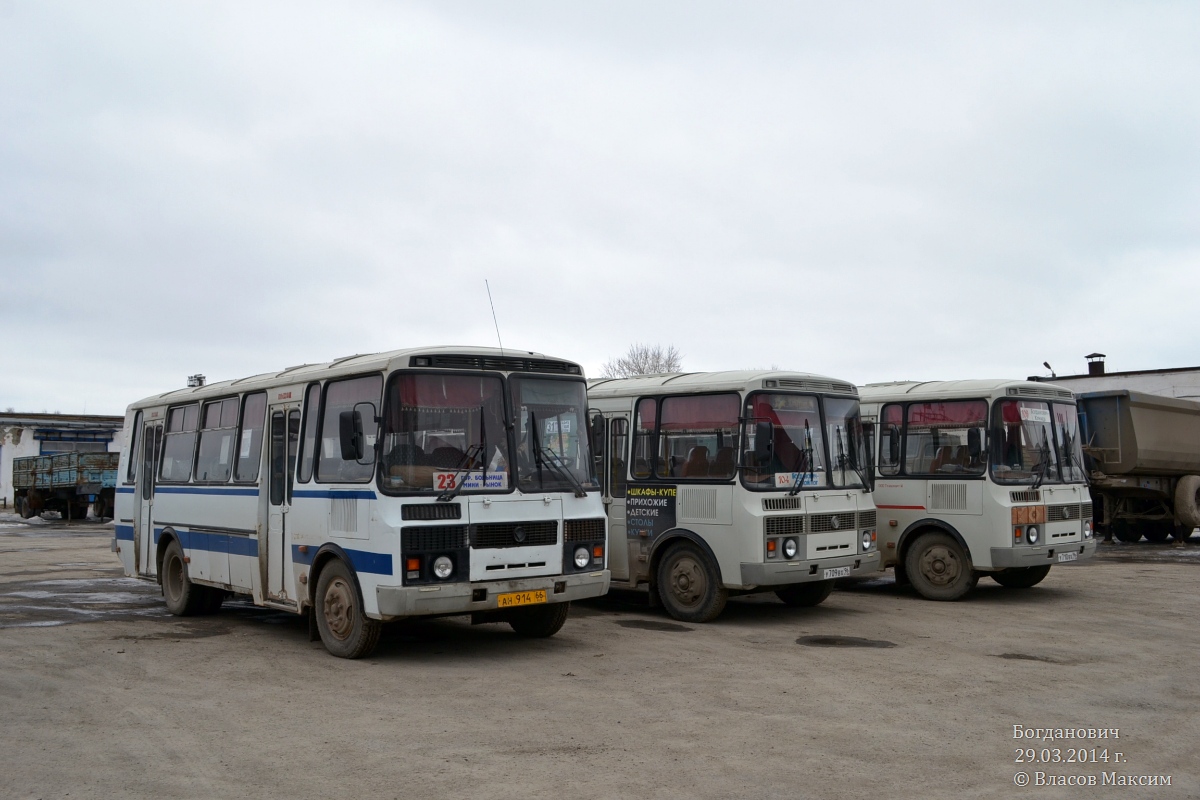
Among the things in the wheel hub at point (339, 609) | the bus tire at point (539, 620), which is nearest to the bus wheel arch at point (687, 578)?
the bus tire at point (539, 620)

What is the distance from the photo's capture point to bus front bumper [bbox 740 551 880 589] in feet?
39.2

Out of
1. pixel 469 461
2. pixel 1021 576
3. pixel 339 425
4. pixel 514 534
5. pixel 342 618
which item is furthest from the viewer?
pixel 1021 576

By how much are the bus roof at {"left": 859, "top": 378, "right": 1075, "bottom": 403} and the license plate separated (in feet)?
23.9

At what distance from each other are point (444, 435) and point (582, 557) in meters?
1.86

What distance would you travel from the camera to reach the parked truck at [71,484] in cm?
3966

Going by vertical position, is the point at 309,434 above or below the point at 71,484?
below

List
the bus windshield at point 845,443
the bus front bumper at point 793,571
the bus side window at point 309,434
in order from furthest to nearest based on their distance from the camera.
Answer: the bus windshield at point 845,443 < the bus front bumper at point 793,571 < the bus side window at point 309,434

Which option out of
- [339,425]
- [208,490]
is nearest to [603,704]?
[339,425]

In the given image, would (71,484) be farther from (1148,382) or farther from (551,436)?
(1148,382)

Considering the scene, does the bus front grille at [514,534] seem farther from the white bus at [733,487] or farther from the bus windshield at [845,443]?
the bus windshield at [845,443]

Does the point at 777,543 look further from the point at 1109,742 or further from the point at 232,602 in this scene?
the point at 232,602

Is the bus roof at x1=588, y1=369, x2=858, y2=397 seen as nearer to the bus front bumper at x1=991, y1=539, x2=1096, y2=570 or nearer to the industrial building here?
the bus front bumper at x1=991, y1=539, x2=1096, y2=570

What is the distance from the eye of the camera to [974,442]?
47.0 ft

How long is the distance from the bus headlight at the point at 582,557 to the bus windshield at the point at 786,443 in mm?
2561
